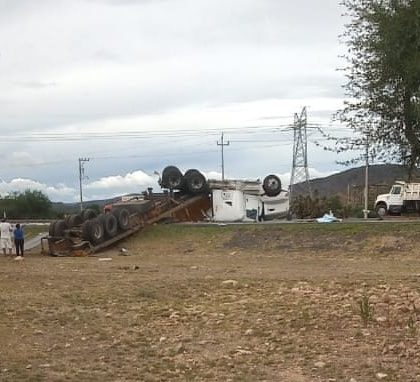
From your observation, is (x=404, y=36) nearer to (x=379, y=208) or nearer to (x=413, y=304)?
(x=413, y=304)

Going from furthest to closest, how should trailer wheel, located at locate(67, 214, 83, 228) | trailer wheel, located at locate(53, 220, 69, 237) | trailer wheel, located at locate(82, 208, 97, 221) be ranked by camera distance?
trailer wheel, located at locate(82, 208, 97, 221) → trailer wheel, located at locate(67, 214, 83, 228) → trailer wheel, located at locate(53, 220, 69, 237)

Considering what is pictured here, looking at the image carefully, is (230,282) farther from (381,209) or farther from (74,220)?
(381,209)

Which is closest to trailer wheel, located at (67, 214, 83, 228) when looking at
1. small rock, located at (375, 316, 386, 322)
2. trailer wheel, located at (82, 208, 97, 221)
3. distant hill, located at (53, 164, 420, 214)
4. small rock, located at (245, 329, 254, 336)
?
trailer wheel, located at (82, 208, 97, 221)

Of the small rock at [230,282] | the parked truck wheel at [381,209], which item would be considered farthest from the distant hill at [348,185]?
the small rock at [230,282]

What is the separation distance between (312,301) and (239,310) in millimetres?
1140

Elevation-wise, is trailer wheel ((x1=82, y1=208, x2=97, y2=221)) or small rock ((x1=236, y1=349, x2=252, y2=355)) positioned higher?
trailer wheel ((x1=82, y1=208, x2=97, y2=221))

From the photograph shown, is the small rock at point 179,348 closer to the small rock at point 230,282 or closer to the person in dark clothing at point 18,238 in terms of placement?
the small rock at point 230,282

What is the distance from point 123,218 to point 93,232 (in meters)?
2.56

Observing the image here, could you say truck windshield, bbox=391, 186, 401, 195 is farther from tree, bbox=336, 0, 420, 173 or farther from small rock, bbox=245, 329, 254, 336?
small rock, bbox=245, 329, 254, 336

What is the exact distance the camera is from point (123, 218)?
34.7 metres

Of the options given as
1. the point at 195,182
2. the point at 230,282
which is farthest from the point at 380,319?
the point at 195,182

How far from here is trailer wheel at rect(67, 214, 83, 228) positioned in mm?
33475

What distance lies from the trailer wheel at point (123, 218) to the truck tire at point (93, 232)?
5.54ft

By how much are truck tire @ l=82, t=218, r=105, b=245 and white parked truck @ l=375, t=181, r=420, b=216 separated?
17.9m
